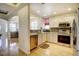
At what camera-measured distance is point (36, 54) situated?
1551mm

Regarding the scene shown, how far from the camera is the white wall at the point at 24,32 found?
154 cm

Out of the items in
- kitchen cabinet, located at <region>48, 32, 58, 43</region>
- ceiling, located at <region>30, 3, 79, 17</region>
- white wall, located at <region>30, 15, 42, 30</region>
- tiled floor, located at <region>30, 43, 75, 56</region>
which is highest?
ceiling, located at <region>30, 3, 79, 17</region>

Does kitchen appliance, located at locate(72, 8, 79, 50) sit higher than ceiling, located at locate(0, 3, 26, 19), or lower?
lower

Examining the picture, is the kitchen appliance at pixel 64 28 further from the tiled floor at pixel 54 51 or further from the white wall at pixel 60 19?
the tiled floor at pixel 54 51

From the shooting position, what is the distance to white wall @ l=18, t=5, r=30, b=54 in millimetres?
1538

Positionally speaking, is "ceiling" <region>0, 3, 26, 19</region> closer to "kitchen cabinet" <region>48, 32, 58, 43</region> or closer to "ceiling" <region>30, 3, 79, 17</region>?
"ceiling" <region>30, 3, 79, 17</region>

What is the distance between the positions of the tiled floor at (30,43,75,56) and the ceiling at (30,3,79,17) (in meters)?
0.54

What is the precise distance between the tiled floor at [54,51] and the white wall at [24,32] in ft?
0.55

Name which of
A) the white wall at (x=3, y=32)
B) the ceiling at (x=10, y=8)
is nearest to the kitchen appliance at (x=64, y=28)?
the ceiling at (x=10, y=8)

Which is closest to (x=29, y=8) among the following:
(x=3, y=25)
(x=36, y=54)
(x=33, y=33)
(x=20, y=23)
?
(x=20, y=23)

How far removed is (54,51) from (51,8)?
0.71m

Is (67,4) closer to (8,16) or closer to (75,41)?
(75,41)

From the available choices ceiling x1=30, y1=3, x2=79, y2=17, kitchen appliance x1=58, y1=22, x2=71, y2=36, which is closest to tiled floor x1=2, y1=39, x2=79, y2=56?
kitchen appliance x1=58, y1=22, x2=71, y2=36

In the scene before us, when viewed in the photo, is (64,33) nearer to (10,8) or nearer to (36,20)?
(36,20)
